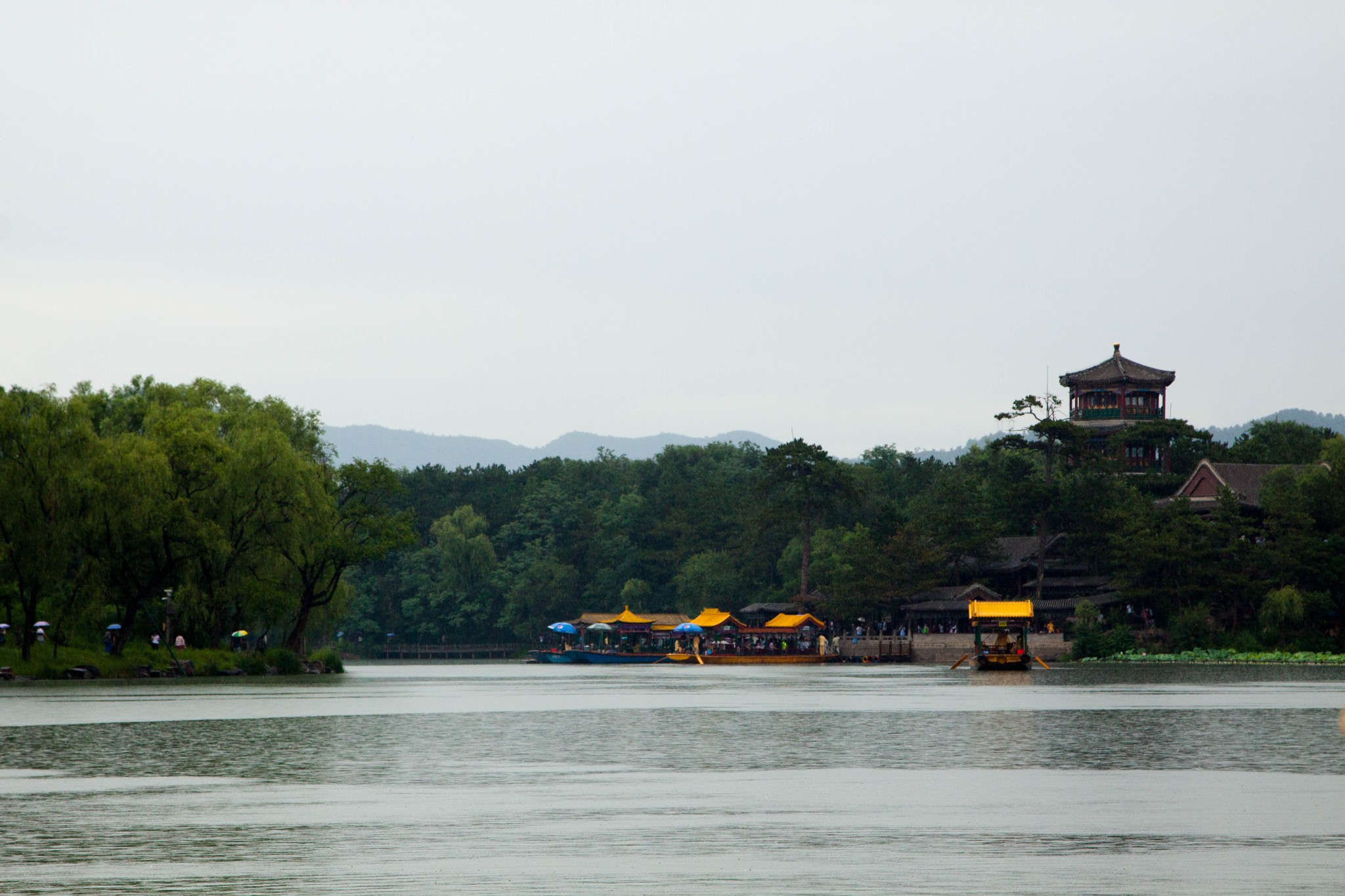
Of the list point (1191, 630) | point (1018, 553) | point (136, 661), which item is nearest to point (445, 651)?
point (1018, 553)

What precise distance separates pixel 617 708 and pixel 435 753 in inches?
591

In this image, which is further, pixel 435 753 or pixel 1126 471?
pixel 1126 471

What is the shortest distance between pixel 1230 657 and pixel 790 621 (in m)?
33.8

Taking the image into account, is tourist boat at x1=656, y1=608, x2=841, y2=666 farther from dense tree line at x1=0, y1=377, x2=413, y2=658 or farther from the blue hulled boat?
dense tree line at x1=0, y1=377, x2=413, y2=658

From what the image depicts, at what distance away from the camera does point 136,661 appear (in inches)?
2438

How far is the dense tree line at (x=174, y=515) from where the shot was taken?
55.7 m

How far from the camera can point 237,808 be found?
56.3ft

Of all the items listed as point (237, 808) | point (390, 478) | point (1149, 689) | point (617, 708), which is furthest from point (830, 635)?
point (237, 808)

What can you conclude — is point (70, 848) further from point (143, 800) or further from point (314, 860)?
point (143, 800)

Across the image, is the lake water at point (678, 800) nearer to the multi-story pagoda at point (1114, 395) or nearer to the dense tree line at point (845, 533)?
the dense tree line at point (845, 533)

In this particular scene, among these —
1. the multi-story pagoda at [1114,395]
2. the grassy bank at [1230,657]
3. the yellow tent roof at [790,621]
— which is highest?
the multi-story pagoda at [1114,395]

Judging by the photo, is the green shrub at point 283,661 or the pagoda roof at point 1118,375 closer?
the green shrub at point 283,661

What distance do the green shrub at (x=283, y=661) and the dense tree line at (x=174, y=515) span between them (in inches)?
52.4

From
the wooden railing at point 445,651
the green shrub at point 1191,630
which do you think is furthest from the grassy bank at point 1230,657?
the wooden railing at point 445,651
